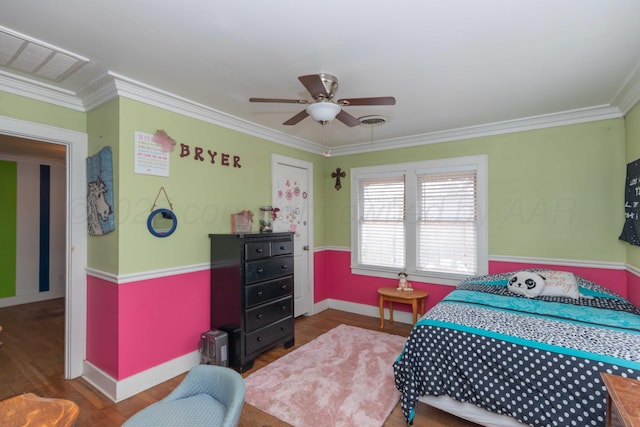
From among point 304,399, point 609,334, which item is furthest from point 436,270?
point 304,399

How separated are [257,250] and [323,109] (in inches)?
59.6

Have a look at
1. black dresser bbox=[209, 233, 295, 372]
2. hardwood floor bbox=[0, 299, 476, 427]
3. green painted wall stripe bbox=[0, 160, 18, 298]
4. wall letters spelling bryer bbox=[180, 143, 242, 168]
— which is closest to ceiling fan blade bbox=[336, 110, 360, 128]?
black dresser bbox=[209, 233, 295, 372]

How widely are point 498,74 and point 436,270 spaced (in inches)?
97.1

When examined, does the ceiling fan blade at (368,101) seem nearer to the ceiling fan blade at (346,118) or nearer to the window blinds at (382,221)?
the ceiling fan blade at (346,118)

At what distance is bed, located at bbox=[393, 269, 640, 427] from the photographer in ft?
5.73

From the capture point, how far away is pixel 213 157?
3293mm

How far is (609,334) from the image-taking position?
201cm

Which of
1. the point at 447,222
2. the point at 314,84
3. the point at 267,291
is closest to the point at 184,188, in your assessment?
the point at 267,291

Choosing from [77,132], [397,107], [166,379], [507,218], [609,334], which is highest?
[397,107]

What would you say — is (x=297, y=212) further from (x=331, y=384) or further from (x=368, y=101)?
(x=368, y=101)

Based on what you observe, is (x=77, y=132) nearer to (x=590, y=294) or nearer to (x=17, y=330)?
(x=17, y=330)

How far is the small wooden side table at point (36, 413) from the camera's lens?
1.19 m

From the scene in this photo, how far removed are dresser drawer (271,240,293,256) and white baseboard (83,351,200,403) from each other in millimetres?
1239

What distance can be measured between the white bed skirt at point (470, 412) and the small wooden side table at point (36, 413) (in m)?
2.06
